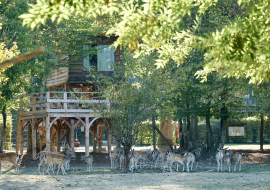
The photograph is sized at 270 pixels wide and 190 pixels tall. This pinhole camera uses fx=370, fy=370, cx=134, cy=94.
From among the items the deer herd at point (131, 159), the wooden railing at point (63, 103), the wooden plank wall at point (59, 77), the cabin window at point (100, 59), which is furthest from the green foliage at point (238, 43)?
the wooden plank wall at point (59, 77)

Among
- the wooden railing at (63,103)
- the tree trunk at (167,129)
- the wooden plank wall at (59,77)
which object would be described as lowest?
the tree trunk at (167,129)

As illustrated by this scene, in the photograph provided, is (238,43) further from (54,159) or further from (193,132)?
(193,132)

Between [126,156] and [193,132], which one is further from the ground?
[193,132]

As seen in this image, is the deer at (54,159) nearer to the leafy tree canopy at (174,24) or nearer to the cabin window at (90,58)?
the cabin window at (90,58)

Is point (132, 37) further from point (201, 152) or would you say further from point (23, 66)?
point (201, 152)

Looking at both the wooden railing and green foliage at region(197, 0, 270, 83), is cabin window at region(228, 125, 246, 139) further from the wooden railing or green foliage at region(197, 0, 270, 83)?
green foliage at region(197, 0, 270, 83)

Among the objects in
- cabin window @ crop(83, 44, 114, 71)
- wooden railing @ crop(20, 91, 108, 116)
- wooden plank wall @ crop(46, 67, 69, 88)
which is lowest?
wooden railing @ crop(20, 91, 108, 116)

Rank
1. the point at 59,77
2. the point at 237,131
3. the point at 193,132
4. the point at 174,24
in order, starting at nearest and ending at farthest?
1. the point at 174,24
2. the point at 193,132
3. the point at 59,77
4. the point at 237,131

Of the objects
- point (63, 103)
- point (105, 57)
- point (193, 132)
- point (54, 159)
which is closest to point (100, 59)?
point (105, 57)

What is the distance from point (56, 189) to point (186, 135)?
17184mm

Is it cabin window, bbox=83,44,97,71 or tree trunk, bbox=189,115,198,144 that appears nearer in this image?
cabin window, bbox=83,44,97,71

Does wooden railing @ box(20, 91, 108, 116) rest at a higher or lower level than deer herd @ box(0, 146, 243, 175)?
higher

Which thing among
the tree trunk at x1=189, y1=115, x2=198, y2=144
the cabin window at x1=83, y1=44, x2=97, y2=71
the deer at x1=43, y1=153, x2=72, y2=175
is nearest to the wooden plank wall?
the cabin window at x1=83, y1=44, x2=97, y2=71

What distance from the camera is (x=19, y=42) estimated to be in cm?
1797
